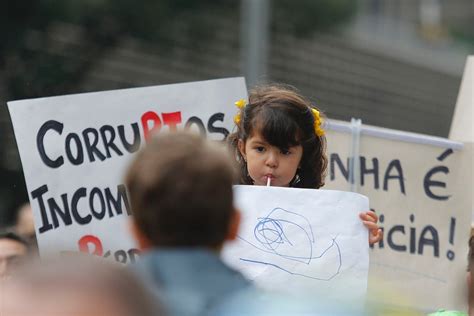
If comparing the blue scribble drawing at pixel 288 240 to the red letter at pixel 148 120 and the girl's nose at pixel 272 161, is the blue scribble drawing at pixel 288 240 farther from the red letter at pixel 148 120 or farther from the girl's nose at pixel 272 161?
the red letter at pixel 148 120

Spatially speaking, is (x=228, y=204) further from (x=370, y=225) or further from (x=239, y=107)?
(x=239, y=107)

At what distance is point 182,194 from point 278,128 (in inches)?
68.7

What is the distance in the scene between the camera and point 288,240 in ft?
10.2

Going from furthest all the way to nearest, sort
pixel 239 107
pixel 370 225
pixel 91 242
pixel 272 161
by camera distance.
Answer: pixel 91 242
pixel 239 107
pixel 272 161
pixel 370 225

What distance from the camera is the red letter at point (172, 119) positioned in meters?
4.27

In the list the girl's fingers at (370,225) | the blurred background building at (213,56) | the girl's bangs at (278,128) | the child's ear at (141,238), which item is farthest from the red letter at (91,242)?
the blurred background building at (213,56)

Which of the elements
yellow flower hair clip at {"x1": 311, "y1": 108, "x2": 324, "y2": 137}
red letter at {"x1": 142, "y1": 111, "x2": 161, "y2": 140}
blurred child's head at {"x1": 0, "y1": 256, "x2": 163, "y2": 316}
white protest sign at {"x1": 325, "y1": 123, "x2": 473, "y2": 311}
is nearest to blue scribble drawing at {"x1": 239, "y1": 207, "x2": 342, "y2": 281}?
yellow flower hair clip at {"x1": 311, "y1": 108, "x2": 324, "y2": 137}

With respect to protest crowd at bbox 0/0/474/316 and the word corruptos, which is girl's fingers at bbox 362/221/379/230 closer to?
protest crowd at bbox 0/0/474/316

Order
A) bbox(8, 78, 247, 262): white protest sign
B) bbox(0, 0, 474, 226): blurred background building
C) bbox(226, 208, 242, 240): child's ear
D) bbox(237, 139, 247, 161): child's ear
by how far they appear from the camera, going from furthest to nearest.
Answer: bbox(0, 0, 474, 226): blurred background building → bbox(8, 78, 247, 262): white protest sign → bbox(237, 139, 247, 161): child's ear → bbox(226, 208, 242, 240): child's ear

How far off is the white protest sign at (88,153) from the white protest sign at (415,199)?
32.5 inches

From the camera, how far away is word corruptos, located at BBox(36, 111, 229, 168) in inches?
157

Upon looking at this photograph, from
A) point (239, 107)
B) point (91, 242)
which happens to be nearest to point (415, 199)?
point (239, 107)

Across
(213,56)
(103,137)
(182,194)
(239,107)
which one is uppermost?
(182,194)

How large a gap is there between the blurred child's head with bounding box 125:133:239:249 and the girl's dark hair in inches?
65.6
